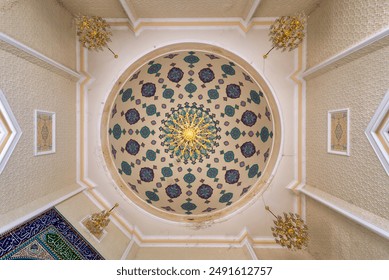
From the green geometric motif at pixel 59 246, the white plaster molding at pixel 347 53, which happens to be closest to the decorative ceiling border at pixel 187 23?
→ the white plaster molding at pixel 347 53

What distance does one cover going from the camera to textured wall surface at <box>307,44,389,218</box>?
269cm

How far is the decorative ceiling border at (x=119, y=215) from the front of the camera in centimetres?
433

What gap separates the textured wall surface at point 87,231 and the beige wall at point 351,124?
3504 millimetres

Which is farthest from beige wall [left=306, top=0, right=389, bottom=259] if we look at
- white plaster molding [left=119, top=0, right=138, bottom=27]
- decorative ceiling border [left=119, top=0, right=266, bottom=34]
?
white plaster molding [left=119, top=0, right=138, bottom=27]

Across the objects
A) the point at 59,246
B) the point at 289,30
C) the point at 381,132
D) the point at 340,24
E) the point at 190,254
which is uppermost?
the point at 289,30

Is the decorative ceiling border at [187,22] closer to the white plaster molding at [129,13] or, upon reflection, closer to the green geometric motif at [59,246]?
the white plaster molding at [129,13]

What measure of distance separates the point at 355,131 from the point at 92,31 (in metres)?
4.37

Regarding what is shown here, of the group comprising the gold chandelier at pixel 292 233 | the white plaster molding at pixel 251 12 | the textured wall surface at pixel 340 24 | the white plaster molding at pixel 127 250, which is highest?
the white plaster molding at pixel 251 12

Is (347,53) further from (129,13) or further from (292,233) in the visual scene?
(129,13)

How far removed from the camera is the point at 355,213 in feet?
9.89

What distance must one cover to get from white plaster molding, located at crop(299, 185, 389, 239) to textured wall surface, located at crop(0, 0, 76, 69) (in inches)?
193

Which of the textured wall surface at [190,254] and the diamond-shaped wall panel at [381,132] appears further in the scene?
the textured wall surface at [190,254]

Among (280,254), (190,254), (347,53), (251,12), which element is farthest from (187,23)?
(280,254)
